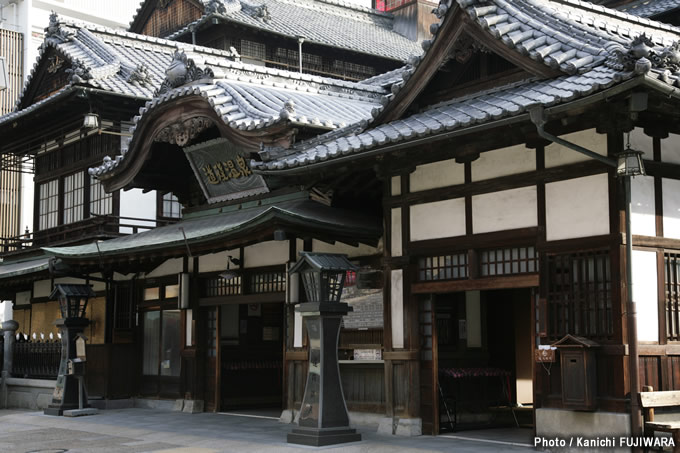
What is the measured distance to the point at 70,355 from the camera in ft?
70.4

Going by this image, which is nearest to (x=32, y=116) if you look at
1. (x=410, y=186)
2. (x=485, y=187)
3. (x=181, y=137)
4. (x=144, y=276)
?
(x=144, y=276)

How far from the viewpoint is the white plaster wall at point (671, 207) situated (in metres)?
12.9

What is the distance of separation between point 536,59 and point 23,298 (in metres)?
20.6

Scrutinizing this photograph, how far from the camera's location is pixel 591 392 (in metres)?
12.4

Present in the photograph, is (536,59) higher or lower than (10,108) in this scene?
lower

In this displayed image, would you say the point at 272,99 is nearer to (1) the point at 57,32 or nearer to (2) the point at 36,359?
(2) the point at 36,359

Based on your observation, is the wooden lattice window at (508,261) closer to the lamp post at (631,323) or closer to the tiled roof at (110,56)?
the lamp post at (631,323)

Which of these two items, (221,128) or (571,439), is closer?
(571,439)

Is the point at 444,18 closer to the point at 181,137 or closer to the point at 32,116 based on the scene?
the point at 181,137

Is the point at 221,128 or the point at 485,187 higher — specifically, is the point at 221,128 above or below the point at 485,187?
above

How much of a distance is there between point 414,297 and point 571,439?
387 centimetres

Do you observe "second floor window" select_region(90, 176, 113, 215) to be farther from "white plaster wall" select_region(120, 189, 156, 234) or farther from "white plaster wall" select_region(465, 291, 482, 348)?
"white plaster wall" select_region(465, 291, 482, 348)

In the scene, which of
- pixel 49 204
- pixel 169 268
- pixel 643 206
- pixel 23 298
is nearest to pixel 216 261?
pixel 169 268

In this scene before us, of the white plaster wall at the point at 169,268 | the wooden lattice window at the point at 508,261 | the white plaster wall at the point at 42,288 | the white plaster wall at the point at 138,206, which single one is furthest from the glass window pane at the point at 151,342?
the wooden lattice window at the point at 508,261
